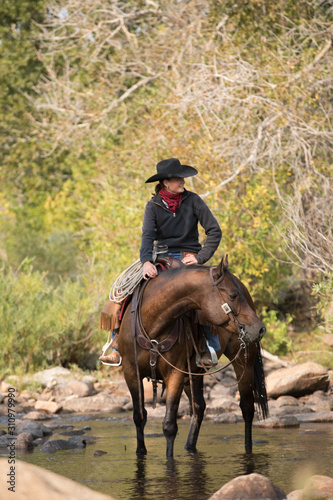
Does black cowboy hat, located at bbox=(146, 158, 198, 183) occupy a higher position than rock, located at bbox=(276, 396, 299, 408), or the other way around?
black cowboy hat, located at bbox=(146, 158, 198, 183)

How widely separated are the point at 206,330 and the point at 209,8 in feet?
35.9

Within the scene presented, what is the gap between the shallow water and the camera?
598cm

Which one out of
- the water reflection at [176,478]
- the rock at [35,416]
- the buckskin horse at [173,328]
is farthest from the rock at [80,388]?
the water reflection at [176,478]

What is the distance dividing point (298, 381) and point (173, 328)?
174 inches

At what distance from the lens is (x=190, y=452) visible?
745 centimetres

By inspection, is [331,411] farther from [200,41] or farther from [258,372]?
[200,41]

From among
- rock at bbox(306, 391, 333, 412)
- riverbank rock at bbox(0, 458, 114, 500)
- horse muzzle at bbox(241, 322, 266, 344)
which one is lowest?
rock at bbox(306, 391, 333, 412)

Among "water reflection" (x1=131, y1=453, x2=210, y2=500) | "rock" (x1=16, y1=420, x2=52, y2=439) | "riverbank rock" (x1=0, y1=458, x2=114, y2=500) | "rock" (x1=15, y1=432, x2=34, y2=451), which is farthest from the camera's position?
"rock" (x1=16, y1=420, x2=52, y2=439)

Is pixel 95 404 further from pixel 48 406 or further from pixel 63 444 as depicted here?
pixel 63 444

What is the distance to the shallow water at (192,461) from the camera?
5977 mm

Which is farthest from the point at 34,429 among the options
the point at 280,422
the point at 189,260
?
the point at 189,260

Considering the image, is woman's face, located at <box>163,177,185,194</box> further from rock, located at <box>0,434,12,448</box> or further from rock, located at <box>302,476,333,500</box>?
A: rock, located at <box>0,434,12,448</box>

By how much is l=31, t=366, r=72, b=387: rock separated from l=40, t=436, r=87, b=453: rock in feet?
13.3

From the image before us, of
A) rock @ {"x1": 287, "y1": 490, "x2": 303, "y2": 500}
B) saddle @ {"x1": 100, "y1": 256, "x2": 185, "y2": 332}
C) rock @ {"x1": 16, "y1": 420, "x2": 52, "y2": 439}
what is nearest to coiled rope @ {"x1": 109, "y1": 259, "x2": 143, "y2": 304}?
saddle @ {"x1": 100, "y1": 256, "x2": 185, "y2": 332}
